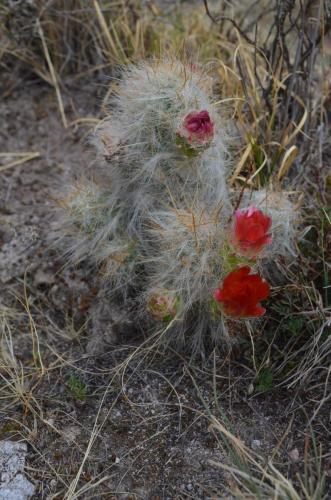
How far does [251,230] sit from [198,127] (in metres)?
0.32

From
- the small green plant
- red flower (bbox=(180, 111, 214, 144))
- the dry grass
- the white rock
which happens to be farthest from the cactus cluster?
the white rock

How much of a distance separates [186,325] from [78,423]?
43cm

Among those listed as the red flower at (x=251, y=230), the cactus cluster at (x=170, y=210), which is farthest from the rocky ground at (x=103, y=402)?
the red flower at (x=251, y=230)

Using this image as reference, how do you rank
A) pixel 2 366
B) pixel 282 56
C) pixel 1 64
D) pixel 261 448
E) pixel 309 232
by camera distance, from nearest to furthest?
pixel 261 448, pixel 2 366, pixel 309 232, pixel 282 56, pixel 1 64

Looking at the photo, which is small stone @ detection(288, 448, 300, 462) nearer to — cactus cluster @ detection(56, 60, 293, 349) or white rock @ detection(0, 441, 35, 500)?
cactus cluster @ detection(56, 60, 293, 349)

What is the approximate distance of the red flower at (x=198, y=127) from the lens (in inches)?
59.3

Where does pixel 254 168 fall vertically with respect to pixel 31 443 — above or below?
above

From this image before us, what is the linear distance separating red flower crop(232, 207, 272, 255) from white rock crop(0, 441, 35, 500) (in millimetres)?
835

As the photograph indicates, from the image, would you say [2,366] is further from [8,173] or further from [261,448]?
[8,173]

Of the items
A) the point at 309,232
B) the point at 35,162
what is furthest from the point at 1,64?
the point at 309,232

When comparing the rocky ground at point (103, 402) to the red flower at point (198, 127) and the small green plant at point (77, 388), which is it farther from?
the red flower at point (198, 127)

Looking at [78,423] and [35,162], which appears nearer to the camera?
[78,423]

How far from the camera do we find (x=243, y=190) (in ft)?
5.58

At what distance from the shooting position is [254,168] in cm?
Answer: 192
